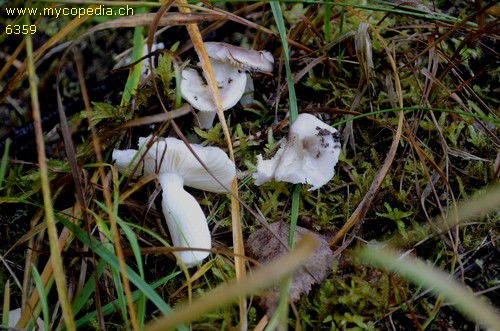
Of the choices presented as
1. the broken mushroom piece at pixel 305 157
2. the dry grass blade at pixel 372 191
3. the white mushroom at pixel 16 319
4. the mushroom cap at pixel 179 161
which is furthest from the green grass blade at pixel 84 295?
the dry grass blade at pixel 372 191

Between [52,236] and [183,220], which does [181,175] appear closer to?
[183,220]

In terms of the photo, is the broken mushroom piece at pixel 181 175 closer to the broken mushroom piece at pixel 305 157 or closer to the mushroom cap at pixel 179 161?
the mushroom cap at pixel 179 161

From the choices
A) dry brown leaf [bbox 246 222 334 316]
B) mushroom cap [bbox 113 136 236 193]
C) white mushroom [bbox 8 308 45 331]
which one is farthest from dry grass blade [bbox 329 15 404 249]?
white mushroom [bbox 8 308 45 331]

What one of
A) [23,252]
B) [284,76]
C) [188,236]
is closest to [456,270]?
[188,236]

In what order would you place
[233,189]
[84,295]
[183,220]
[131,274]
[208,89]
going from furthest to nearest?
[208,89] < [233,189] < [183,220] < [84,295] < [131,274]

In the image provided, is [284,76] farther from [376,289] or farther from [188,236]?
[376,289]

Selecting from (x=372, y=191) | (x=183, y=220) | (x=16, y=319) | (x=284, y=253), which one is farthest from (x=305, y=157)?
(x=16, y=319)

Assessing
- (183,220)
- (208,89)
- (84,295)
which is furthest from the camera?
(208,89)
